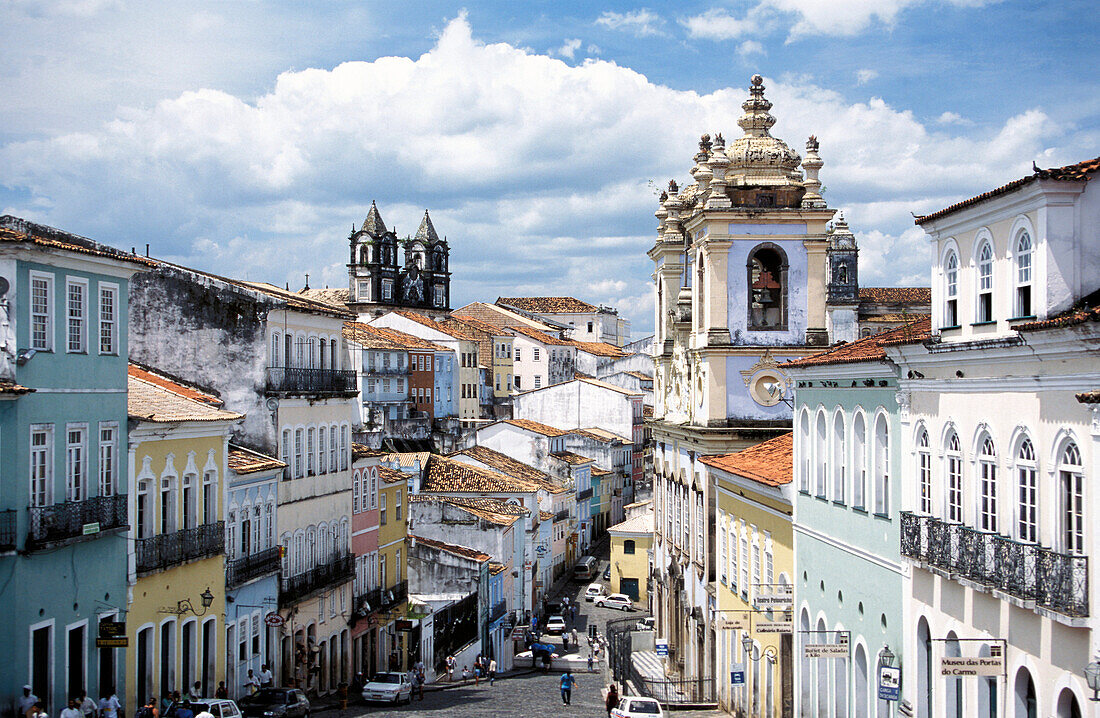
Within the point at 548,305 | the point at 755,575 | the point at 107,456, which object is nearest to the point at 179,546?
the point at 107,456

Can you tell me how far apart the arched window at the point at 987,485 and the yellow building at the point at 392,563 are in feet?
106

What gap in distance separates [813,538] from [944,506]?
8.68 metres

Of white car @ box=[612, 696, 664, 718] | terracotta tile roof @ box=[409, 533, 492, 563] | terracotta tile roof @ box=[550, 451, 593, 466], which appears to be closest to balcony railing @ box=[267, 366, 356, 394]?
terracotta tile roof @ box=[409, 533, 492, 563]

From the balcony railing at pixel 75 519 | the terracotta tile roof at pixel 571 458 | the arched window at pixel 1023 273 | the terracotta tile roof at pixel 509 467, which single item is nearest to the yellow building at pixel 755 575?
the arched window at pixel 1023 273

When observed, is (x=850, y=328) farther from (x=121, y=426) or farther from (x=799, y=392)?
(x=121, y=426)

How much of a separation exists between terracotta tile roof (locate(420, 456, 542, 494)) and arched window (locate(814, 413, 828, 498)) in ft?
129

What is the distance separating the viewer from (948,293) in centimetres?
2091

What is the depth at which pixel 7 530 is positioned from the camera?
78.2 ft

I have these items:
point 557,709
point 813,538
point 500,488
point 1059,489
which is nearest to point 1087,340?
point 1059,489

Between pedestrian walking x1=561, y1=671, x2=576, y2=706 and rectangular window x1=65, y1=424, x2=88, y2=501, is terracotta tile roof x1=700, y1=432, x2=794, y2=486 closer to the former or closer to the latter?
pedestrian walking x1=561, y1=671, x2=576, y2=706

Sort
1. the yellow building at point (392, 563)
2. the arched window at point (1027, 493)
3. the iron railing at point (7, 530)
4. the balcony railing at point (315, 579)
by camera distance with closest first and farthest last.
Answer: the arched window at point (1027, 493)
the iron railing at point (7, 530)
the balcony railing at point (315, 579)
the yellow building at point (392, 563)

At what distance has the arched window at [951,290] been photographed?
20.6 m

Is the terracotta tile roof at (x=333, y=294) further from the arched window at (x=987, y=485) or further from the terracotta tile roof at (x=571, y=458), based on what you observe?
the arched window at (x=987, y=485)

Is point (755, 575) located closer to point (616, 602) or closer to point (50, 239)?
point (50, 239)
